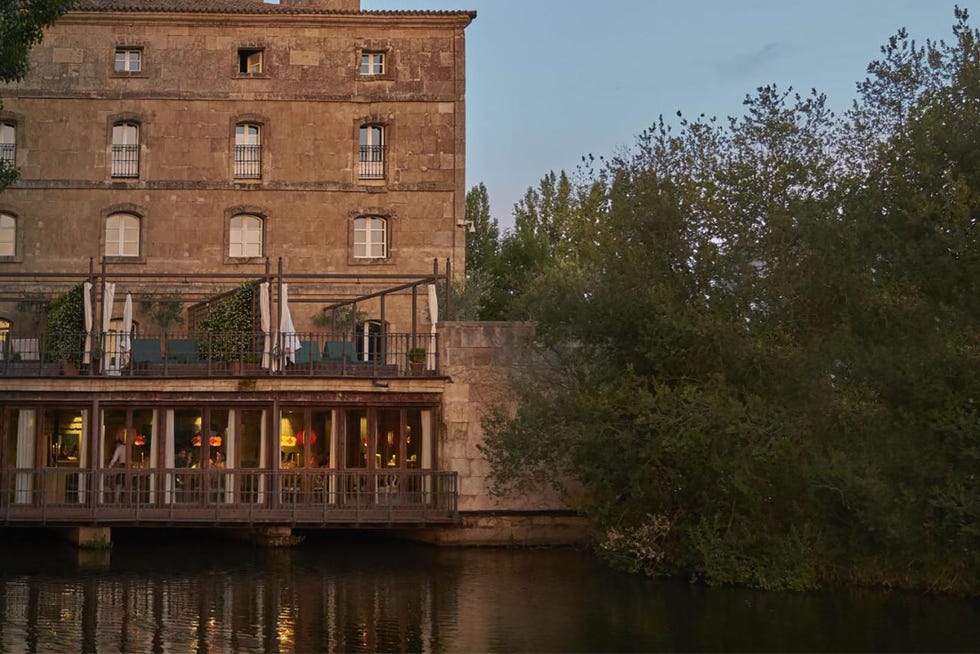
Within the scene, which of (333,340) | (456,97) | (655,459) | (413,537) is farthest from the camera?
(456,97)

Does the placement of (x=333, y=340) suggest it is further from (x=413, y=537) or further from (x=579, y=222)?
(x=579, y=222)

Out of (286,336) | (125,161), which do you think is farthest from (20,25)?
(125,161)

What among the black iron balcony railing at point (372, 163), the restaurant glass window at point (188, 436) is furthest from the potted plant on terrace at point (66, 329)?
the black iron balcony railing at point (372, 163)

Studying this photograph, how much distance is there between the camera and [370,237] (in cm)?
3778

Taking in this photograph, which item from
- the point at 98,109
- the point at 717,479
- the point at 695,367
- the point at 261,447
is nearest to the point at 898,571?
the point at 717,479

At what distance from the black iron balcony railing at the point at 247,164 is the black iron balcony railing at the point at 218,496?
1292cm

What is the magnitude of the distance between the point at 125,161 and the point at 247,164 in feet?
11.2

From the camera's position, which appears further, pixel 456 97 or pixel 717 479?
pixel 456 97

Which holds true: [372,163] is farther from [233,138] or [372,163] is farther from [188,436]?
[188,436]

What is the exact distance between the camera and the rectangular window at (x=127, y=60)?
123ft

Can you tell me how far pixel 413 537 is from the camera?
29.3m

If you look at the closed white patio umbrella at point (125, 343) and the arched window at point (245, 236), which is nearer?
the closed white patio umbrella at point (125, 343)

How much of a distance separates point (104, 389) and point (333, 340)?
920 cm

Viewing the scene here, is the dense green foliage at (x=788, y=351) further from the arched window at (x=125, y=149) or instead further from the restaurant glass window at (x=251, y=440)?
the arched window at (x=125, y=149)
